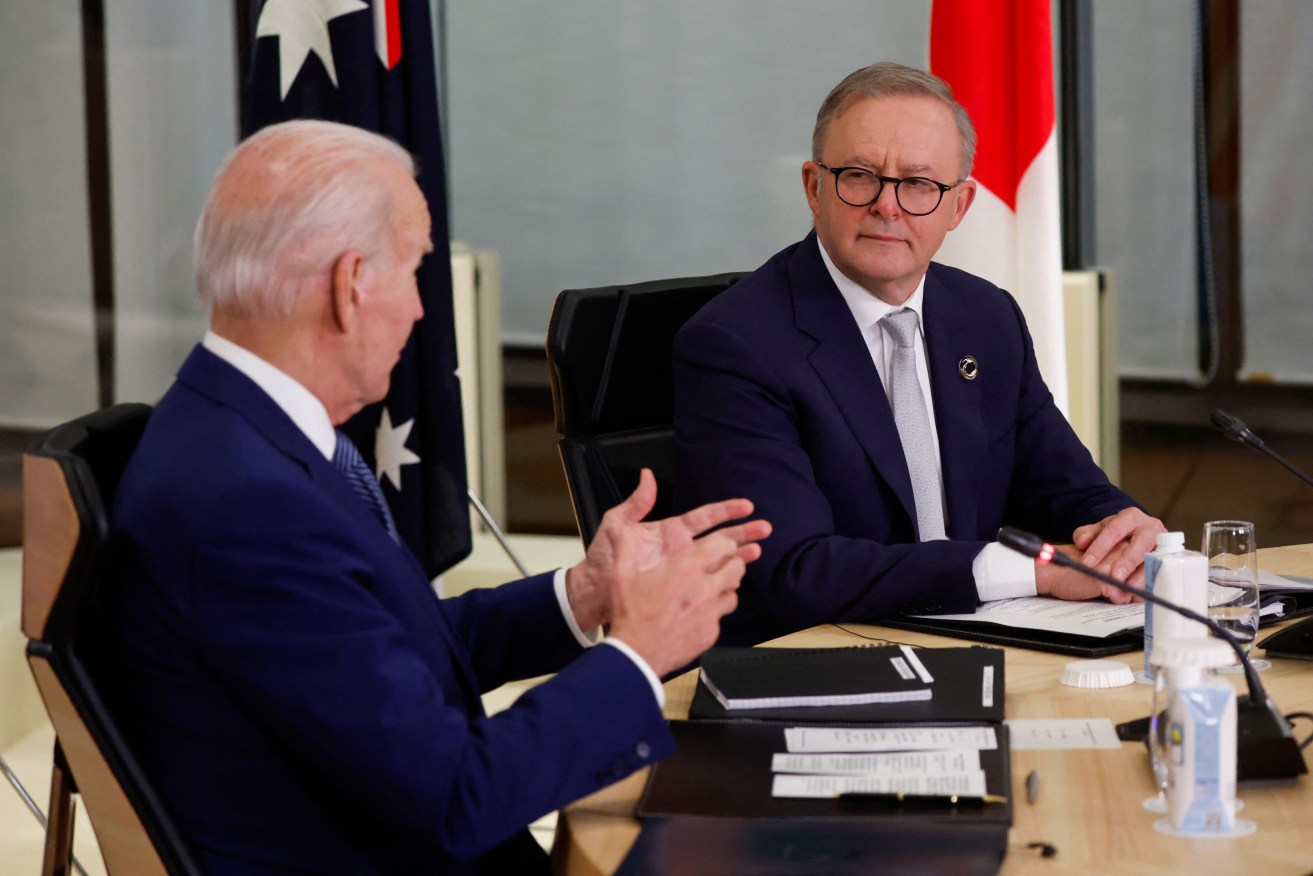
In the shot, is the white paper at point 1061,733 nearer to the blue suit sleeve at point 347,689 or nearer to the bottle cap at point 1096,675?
the bottle cap at point 1096,675

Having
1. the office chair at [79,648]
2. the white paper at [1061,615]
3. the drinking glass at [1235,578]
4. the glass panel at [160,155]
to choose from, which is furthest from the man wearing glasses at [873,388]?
the glass panel at [160,155]

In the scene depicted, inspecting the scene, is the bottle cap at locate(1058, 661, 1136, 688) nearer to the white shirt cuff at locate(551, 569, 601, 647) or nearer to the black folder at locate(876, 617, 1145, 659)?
the black folder at locate(876, 617, 1145, 659)

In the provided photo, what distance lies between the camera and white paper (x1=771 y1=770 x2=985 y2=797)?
51.5 inches

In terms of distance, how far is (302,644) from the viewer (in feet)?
4.03

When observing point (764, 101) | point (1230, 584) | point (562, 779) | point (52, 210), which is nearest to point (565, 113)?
point (764, 101)

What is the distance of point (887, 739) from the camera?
1.45 metres

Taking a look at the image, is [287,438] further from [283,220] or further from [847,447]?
[847,447]

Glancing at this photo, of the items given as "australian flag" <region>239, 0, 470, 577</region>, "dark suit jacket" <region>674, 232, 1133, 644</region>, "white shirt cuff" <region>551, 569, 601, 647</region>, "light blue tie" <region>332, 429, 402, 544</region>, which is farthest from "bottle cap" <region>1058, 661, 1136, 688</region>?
"australian flag" <region>239, 0, 470, 577</region>

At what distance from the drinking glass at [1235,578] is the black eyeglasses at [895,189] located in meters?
0.74

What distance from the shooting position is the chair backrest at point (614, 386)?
2.40 m

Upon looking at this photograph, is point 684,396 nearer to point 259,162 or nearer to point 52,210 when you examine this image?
point 259,162

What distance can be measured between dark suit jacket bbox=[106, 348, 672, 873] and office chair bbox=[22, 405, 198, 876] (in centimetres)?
4

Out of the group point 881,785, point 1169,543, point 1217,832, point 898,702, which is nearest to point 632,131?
point 1169,543

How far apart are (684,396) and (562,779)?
1082mm
